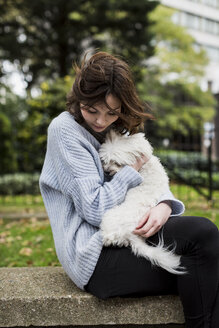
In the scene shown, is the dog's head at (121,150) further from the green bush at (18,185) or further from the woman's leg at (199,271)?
the green bush at (18,185)

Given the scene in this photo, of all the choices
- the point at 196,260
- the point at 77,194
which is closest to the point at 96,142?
the point at 77,194

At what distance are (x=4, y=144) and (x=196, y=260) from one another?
7.73m

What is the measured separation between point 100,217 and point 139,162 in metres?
0.38

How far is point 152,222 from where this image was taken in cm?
176

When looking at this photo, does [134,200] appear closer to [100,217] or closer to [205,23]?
[100,217]

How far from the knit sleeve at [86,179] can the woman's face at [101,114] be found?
121 mm

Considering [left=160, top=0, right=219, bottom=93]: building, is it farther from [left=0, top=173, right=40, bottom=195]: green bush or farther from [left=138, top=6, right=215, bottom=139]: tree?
[left=0, top=173, right=40, bottom=195]: green bush

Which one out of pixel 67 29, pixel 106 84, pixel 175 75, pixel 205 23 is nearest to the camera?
pixel 106 84

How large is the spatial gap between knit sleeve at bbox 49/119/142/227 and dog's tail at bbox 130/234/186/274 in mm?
215

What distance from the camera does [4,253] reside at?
3783 millimetres

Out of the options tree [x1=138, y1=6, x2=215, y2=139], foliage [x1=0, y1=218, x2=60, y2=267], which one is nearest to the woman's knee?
foliage [x1=0, y1=218, x2=60, y2=267]

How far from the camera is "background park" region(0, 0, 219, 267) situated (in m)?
5.74

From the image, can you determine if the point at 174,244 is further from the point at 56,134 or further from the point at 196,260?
the point at 56,134

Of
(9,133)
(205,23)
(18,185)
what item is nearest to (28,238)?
(18,185)
